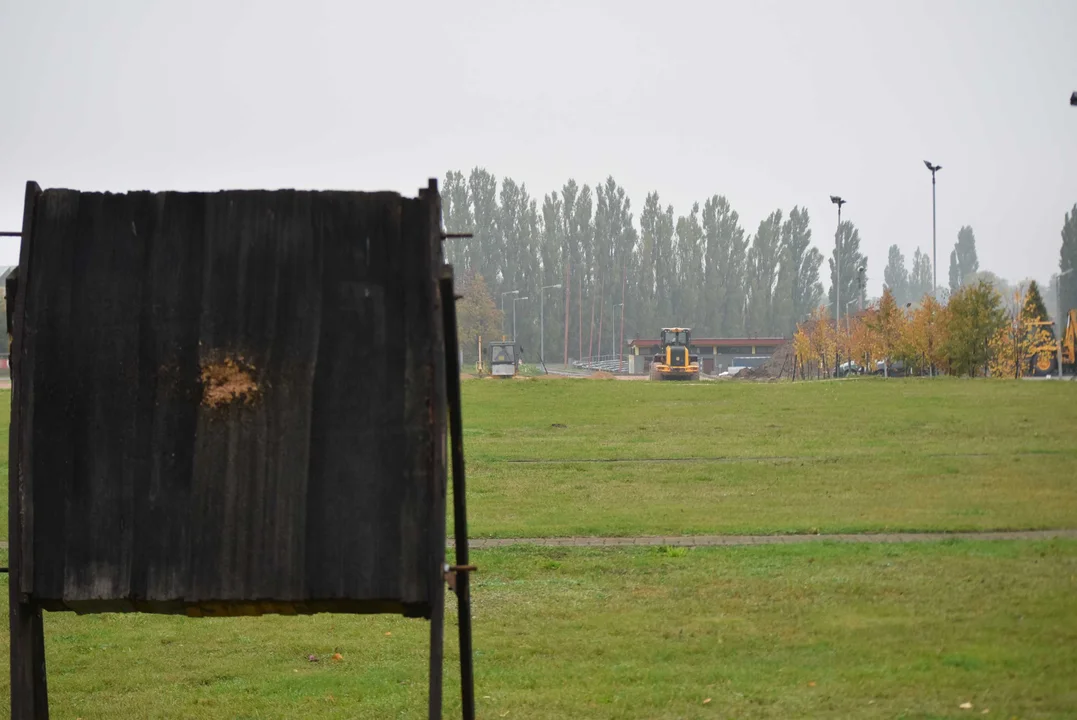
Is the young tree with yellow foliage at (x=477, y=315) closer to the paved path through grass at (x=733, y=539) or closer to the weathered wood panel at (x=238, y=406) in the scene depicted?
the paved path through grass at (x=733, y=539)

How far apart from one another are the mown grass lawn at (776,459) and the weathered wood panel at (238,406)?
10.0 m

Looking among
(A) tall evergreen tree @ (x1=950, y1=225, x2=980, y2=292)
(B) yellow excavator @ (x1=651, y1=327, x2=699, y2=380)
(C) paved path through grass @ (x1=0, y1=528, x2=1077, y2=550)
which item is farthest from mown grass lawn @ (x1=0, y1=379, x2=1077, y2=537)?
(A) tall evergreen tree @ (x1=950, y1=225, x2=980, y2=292)

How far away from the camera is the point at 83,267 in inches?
218

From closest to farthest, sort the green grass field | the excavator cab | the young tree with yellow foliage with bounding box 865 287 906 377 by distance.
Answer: the green grass field, the young tree with yellow foliage with bounding box 865 287 906 377, the excavator cab

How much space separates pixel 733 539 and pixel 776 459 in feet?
28.2

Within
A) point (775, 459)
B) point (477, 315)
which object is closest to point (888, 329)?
point (477, 315)

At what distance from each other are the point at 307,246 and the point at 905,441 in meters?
21.7

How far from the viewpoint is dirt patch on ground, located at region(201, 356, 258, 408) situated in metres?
5.40

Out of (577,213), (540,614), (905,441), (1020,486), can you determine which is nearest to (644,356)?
(577,213)

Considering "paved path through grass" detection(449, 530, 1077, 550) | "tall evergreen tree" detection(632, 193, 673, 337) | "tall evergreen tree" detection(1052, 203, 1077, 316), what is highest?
"tall evergreen tree" detection(632, 193, 673, 337)

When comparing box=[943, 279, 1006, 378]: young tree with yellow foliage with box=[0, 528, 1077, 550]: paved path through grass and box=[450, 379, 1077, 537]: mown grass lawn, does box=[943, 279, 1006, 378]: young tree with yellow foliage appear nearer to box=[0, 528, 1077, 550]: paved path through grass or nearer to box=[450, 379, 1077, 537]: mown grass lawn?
box=[450, 379, 1077, 537]: mown grass lawn

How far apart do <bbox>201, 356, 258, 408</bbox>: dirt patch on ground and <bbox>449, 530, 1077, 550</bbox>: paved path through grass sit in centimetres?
903

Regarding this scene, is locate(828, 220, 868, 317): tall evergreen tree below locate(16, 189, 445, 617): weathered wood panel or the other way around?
the other way around

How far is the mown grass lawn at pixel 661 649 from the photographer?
782 cm
